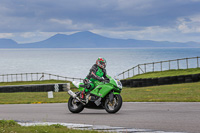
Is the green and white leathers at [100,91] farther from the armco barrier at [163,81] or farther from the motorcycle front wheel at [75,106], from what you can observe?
the armco barrier at [163,81]

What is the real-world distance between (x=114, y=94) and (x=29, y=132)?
13.4 ft

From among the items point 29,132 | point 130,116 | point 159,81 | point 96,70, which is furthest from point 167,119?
point 159,81

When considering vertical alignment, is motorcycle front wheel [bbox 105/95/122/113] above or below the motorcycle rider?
below

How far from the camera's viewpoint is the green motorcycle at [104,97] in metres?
10.7

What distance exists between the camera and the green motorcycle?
10.7m

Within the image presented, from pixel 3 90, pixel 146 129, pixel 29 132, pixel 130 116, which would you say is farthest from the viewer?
pixel 3 90

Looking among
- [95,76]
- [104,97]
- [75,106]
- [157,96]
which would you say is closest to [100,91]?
[104,97]

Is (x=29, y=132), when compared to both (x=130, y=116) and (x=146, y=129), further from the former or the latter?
(x=130, y=116)

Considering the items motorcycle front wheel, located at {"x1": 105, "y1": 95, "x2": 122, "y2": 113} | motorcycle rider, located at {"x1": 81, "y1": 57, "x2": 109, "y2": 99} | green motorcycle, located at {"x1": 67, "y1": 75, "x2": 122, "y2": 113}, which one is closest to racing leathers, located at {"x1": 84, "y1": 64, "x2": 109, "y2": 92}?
motorcycle rider, located at {"x1": 81, "y1": 57, "x2": 109, "y2": 99}

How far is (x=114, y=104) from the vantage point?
1091cm

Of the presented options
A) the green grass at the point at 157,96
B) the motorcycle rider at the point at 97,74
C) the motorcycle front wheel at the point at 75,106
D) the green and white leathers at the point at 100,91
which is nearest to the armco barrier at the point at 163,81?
the green grass at the point at 157,96

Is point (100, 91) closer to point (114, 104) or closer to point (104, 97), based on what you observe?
point (104, 97)

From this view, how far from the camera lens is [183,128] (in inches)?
307

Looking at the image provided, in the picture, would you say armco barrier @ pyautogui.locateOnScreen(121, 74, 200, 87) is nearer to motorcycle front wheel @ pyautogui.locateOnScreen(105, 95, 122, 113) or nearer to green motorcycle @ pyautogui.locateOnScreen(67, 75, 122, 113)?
green motorcycle @ pyautogui.locateOnScreen(67, 75, 122, 113)
